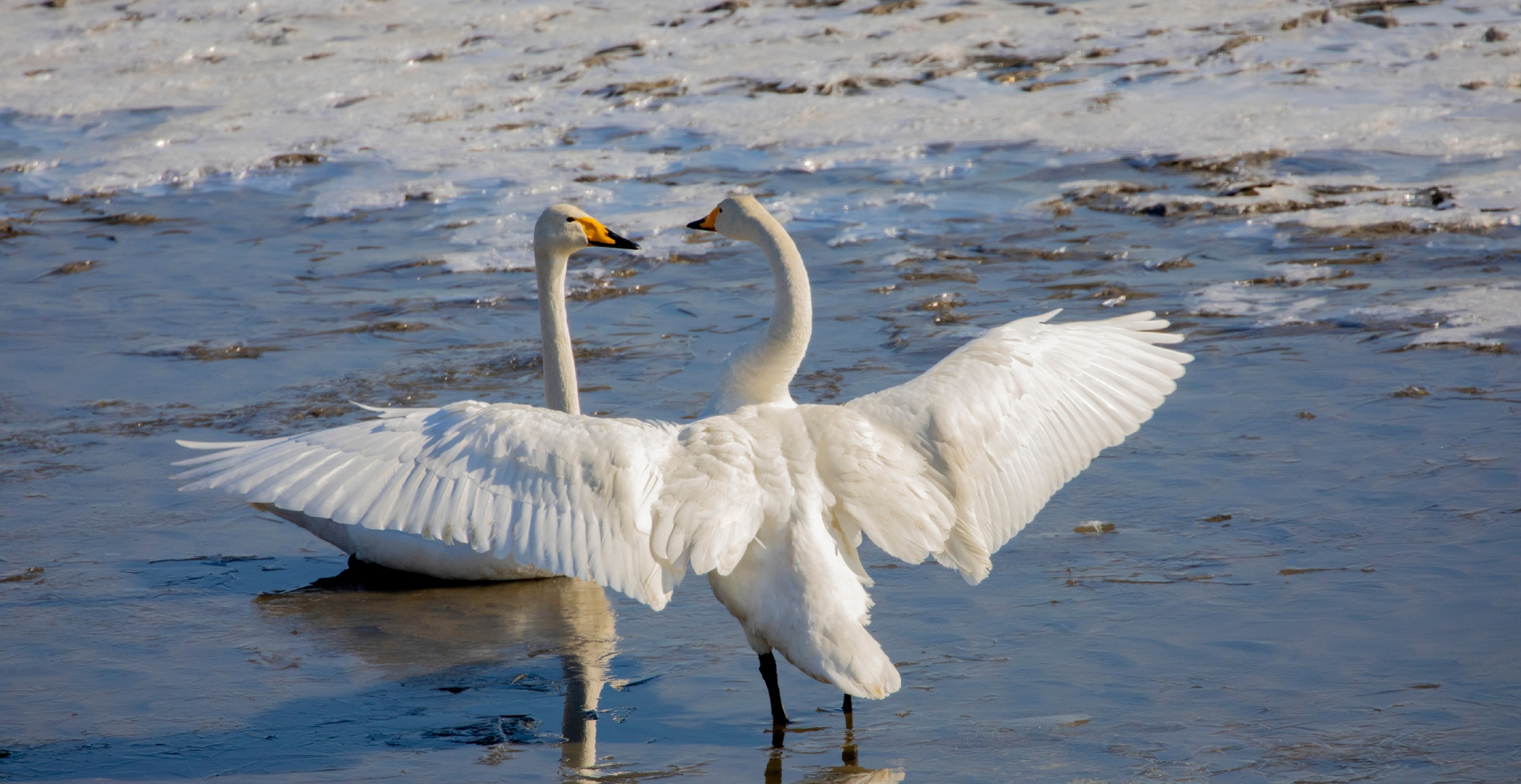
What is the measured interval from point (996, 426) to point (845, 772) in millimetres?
1340

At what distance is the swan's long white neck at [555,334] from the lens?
6438 millimetres

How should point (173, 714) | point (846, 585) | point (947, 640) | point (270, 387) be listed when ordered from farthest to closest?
point (270, 387) < point (947, 640) < point (173, 714) < point (846, 585)

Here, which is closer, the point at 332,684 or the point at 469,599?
the point at 332,684

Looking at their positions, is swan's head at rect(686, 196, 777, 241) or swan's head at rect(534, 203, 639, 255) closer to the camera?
swan's head at rect(686, 196, 777, 241)

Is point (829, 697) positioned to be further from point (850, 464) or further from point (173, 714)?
point (173, 714)

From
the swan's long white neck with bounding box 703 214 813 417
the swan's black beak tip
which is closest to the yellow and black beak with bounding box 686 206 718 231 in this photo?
the swan's long white neck with bounding box 703 214 813 417

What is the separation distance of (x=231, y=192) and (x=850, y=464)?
961 centimetres

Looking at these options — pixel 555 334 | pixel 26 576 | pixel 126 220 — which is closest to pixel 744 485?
pixel 555 334

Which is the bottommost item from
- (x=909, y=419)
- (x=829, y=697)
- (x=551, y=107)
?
(x=829, y=697)

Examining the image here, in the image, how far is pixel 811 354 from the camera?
827 centimetres

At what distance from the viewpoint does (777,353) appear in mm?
5059

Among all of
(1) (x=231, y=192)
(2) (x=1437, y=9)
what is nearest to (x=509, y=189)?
(1) (x=231, y=192)

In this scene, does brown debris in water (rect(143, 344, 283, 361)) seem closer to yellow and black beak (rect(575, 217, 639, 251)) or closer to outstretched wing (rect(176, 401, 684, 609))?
yellow and black beak (rect(575, 217, 639, 251))

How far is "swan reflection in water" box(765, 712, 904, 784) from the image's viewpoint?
4215 mm
